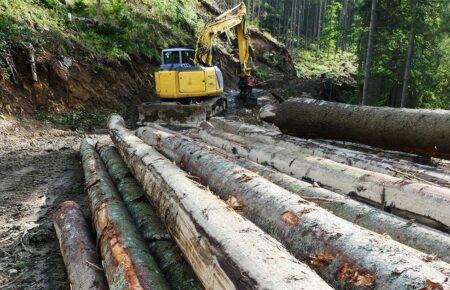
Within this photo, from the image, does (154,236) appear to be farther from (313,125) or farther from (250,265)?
(313,125)

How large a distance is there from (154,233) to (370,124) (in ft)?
14.2

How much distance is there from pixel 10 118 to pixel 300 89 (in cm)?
1568

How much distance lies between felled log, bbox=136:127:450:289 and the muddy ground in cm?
204

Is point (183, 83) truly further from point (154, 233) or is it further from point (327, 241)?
point (327, 241)

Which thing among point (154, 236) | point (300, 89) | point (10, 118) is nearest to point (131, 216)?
point (154, 236)

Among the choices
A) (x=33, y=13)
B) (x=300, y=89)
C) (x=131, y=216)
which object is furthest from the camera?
(x=300, y=89)

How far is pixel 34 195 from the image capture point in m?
6.29

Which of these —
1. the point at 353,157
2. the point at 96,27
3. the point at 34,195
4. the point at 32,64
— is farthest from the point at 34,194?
the point at 96,27

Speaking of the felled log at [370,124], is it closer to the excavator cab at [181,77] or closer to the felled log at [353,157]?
the felled log at [353,157]

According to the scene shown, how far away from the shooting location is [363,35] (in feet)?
68.2

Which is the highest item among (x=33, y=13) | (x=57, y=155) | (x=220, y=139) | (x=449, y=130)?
(x=33, y=13)

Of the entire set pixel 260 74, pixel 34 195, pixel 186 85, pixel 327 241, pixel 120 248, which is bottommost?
pixel 34 195

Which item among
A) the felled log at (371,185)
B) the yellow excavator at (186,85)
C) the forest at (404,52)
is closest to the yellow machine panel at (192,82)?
the yellow excavator at (186,85)

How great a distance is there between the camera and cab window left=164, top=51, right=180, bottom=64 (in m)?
13.5
